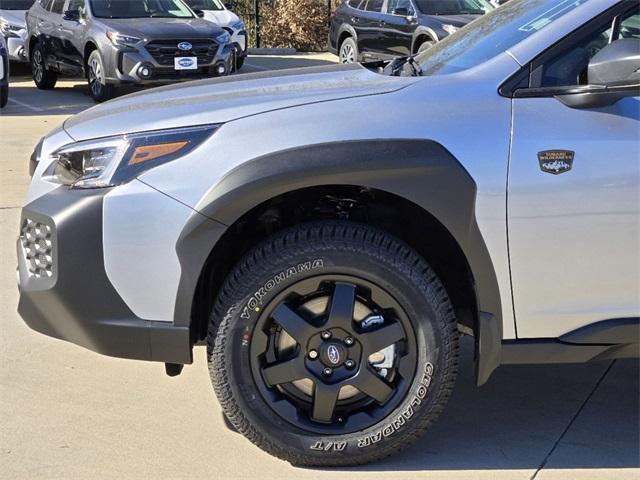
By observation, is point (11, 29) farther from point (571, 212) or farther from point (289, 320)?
point (571, 212)

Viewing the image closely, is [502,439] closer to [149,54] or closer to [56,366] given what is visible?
[56,366]

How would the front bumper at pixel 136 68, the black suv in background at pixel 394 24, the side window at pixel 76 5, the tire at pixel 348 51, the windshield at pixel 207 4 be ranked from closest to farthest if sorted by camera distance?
the front bumper at pixel 136 68 → the side window at pixel 76 5 → the black suv in background at pixel 394 24 → the tire at pixel 348 51 → the windshield at pixel 207 4

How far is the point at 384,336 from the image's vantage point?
3629 mm

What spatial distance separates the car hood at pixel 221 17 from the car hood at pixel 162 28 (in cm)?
271

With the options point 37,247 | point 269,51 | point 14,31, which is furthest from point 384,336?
point 269,51

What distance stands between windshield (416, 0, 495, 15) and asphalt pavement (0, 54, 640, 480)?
1086 centimetres

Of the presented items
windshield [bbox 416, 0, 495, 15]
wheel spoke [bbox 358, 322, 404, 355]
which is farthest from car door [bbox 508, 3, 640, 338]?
windshield [bbox 416, 0, 495, 15]

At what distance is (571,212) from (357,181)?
713 millimetres

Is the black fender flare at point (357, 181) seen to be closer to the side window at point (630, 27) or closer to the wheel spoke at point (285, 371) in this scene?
the wheel spoke at point (285, 371)

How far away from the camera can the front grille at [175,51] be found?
1350 cm

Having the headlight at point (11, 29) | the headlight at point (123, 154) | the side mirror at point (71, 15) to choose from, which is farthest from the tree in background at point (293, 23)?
the headlight at point (123, 154)

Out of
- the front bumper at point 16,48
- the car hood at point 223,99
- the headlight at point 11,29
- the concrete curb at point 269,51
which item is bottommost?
the concrete curb at point 269,51

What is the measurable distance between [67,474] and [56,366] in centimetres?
111

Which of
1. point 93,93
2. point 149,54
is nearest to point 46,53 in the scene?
point 93,93
